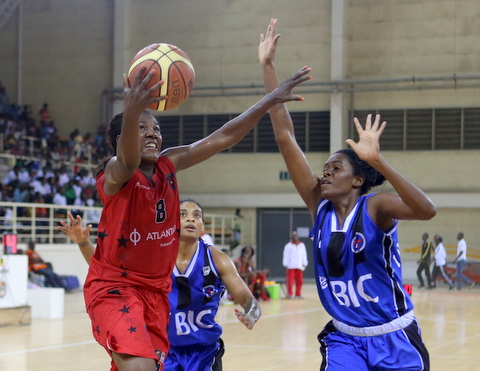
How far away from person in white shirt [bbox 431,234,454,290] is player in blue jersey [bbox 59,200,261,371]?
17.8 meters

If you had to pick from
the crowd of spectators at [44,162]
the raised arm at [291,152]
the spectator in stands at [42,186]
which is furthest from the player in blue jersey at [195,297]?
the spectator in stands at [42,186]

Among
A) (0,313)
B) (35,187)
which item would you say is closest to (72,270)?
(35,187)

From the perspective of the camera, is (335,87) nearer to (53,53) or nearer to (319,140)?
(319,140)

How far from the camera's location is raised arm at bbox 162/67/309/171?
14.2 ft

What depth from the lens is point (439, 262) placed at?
2264 cm

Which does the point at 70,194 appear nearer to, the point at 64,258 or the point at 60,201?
the point at 60,201

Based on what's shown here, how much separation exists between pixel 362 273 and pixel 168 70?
147 cm

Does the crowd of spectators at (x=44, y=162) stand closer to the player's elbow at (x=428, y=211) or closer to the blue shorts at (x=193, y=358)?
the blue shorts at (x=193, y=358)

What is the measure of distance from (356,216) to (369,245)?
7.2 inches

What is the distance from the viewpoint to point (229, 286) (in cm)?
502

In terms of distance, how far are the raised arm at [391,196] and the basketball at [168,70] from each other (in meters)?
1.01

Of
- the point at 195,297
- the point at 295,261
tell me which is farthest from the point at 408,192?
the point at 295,261

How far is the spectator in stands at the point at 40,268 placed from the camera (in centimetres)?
1622

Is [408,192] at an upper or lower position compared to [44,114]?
lower
